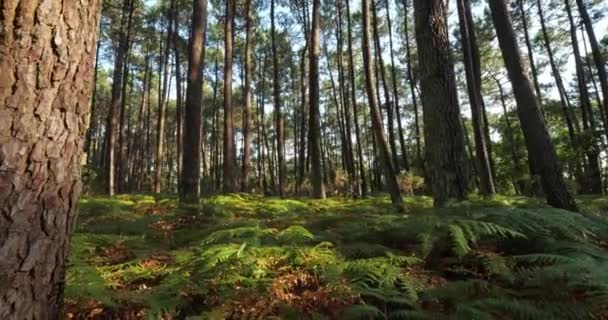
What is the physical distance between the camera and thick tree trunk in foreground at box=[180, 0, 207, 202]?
275 inches

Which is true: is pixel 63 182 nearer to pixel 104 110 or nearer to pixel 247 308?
pixel 247 308

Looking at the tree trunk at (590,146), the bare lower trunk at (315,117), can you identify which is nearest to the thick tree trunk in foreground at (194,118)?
the bare lower trunk at (315,117)

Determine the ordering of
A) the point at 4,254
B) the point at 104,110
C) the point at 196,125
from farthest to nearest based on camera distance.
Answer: the point at 104,110 → the point at 196,125 → the point at 4,254

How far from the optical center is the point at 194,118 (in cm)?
720

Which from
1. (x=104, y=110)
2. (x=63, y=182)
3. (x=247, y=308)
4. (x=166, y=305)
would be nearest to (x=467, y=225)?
(x=247, y=308)

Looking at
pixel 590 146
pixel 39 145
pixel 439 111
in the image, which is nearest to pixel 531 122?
pixel 439 111

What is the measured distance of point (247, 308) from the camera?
2.10 meters

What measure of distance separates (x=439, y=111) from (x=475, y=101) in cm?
648

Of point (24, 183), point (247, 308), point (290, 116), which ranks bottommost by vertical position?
point (247, 308)

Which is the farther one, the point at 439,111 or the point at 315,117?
the point at 315,117

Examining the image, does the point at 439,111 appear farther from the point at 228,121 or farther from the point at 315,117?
the point at 228,121

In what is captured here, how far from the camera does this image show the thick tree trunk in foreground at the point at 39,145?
1282 millimetres

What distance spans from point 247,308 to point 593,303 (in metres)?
1.80

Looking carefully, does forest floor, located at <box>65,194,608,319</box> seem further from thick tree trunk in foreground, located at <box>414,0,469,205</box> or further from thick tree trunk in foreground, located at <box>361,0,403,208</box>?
thick tree trunk in foreground, located at <box>361,0,403,208</box>
